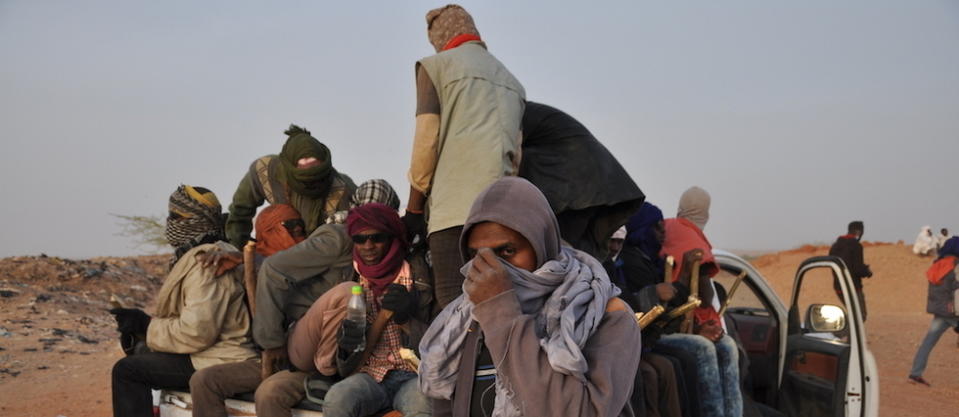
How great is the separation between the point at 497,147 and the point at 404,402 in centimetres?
127

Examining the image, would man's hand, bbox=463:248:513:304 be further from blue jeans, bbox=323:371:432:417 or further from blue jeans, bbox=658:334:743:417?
blue jeans, bbox=658:334:743:417

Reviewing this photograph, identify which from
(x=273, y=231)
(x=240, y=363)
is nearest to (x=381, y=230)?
(x=273, y=231)

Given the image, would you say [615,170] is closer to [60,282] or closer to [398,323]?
[398,323]

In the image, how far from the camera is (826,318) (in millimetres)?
5117

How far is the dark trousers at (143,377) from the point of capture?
411 cm

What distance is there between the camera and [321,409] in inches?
142

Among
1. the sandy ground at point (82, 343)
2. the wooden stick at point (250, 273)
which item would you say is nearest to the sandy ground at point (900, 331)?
the sandy ground at point (82, 343)

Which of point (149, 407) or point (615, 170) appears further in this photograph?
point (149, 407)

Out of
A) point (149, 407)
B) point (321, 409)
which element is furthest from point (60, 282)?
point (321, 409)

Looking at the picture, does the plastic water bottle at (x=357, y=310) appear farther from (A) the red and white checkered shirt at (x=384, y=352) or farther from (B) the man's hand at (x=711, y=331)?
(B) the man's hand at (x=711, y=331)

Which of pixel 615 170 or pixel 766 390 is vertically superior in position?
pixel 615 170

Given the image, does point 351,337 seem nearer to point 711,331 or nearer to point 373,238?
point 373,238

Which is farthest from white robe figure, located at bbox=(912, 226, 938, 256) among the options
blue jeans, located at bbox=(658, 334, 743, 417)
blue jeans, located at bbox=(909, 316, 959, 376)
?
blue jeans, located at bbox=(658, 334, 743, 417)

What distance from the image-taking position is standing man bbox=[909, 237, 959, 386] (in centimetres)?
1101
